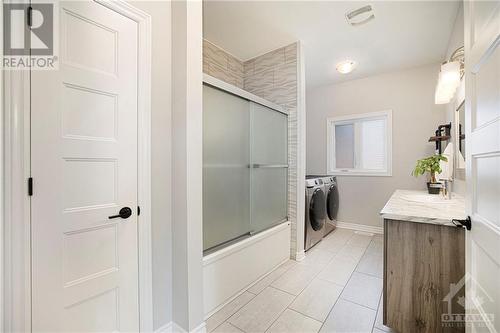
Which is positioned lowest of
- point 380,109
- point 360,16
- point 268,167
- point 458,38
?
point 268,167

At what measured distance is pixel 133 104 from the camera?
129cm

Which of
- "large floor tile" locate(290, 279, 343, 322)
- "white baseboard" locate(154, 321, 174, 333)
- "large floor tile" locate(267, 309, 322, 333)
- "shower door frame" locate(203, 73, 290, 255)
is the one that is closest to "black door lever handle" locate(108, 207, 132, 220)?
"shower door frame" locate(203, 73, 290, 255)

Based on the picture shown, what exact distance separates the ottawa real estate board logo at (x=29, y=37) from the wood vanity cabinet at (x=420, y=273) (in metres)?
2.12

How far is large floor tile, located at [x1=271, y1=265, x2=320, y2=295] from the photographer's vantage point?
6.63 feet

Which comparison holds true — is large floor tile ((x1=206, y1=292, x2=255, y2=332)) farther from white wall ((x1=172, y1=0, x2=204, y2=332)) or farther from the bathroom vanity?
the bathroom vanity

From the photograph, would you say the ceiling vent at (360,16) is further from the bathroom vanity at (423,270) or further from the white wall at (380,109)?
the bathroom vanity at (423,270)

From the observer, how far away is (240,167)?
6.63ft

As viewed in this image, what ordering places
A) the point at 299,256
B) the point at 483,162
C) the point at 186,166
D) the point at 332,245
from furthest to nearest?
Answer: the point at 332,245 < the point at 299,256 < the point at 186,166 < the point at 483,162

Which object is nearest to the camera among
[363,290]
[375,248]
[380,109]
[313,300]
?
[313,300]

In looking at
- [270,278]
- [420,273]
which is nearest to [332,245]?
[270,278]

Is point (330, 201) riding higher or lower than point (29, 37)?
lower

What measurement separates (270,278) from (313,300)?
505 millimetres

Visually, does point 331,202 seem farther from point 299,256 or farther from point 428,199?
point 428,199

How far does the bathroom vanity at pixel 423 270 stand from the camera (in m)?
1.23
